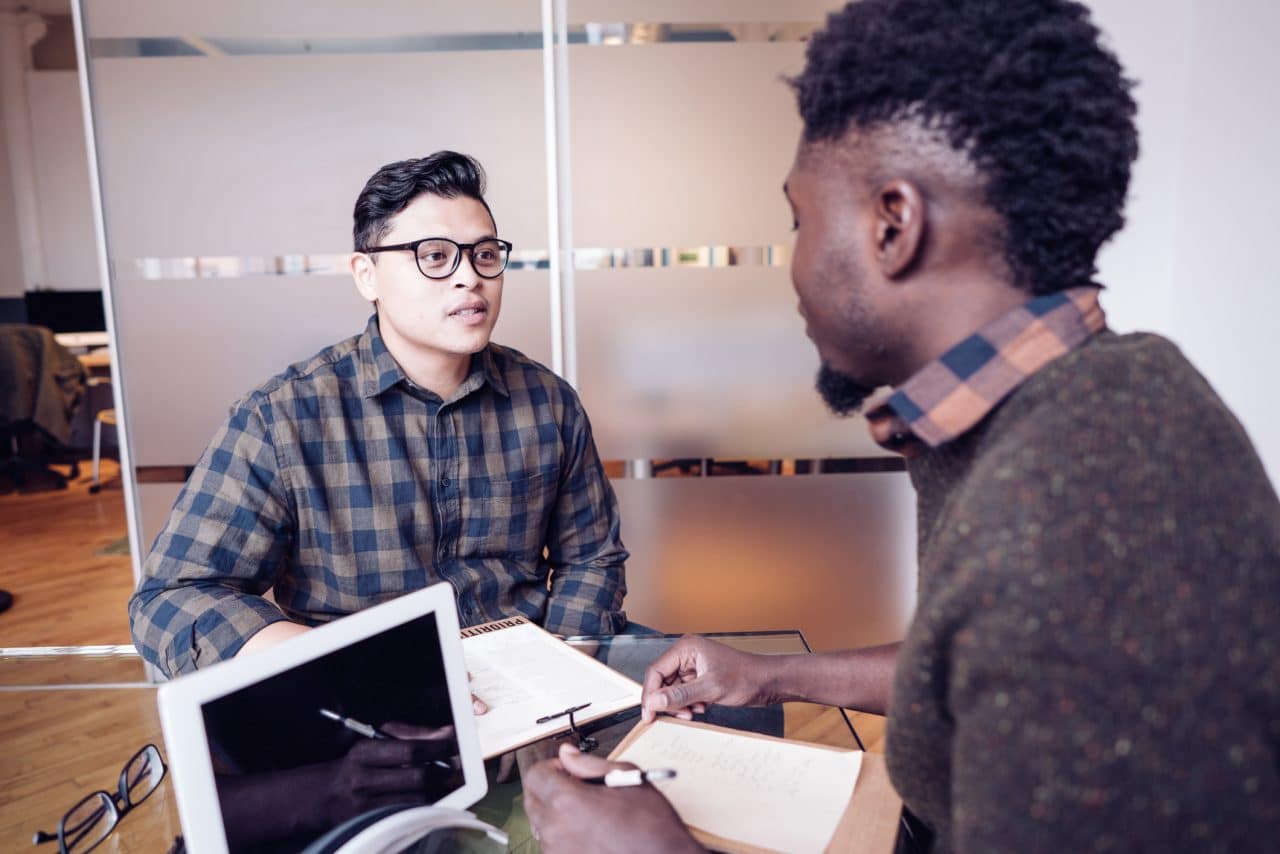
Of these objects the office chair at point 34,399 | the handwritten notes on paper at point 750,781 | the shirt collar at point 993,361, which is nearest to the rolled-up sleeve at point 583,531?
→ the handwritten notes on paper at point 750,781

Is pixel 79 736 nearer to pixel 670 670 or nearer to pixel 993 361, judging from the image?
pixel 670 670

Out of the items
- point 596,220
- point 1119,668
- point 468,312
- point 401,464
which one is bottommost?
point 401,464

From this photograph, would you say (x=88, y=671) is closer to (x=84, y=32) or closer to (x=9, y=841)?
(x=9, y=841)

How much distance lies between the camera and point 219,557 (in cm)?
133

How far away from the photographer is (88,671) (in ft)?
4.52

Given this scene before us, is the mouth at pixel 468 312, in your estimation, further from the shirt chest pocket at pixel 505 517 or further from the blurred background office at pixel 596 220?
the blurred background office at pixel 596 220

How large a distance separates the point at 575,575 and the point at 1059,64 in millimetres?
1265

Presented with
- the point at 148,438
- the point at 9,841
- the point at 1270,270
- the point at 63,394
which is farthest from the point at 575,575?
the point at 63,394

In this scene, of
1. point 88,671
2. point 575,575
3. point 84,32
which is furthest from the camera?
point 84,32

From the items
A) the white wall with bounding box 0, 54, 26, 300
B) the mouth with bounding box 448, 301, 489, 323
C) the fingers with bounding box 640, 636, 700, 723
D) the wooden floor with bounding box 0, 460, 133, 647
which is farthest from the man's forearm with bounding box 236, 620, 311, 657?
the white wall with bounding box 0, 54, 26, 300

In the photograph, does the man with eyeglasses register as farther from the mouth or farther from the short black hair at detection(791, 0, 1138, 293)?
the short black hair at detection(791, 0, 1138, 293)

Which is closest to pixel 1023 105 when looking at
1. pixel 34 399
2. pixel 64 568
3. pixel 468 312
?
pixel 468 312

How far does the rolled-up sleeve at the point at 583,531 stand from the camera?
1.65 meters

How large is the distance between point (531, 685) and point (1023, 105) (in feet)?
2.88
